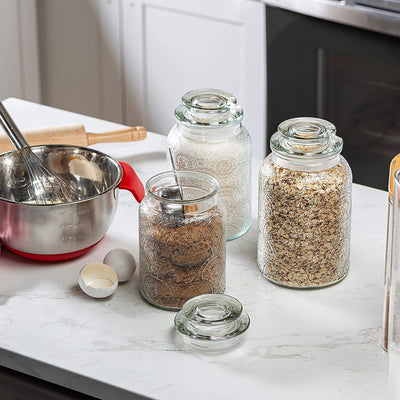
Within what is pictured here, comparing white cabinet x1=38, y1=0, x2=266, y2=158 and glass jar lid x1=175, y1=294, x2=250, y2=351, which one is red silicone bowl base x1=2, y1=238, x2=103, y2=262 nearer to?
glass jar lid x1=175, y1=294, x2=250, y2=351

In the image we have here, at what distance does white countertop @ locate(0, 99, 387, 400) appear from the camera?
896mm

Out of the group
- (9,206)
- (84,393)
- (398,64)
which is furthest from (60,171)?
(398,64)

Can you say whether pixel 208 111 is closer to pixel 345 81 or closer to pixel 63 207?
pixel 63 207

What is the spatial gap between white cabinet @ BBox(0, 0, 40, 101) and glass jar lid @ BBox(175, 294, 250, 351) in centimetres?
220

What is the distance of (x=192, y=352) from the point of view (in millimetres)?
951

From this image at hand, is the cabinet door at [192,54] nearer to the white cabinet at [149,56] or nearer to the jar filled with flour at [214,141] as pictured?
the white cabinet at [149,56]

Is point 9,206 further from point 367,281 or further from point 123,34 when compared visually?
point 123,34

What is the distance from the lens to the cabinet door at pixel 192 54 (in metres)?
2.66

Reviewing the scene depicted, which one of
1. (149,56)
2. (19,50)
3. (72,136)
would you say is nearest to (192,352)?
(72,136)

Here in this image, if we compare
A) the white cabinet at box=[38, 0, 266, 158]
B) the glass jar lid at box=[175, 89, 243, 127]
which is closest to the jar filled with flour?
the glass jar lid at box=[175, 89, 243, 127]

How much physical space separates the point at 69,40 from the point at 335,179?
2.24 m

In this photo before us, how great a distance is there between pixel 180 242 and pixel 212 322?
4.4 inches

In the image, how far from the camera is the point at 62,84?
3.17 m

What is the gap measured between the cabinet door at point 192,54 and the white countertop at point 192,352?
156 cm
